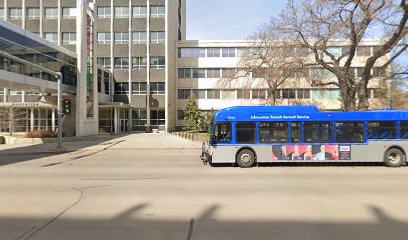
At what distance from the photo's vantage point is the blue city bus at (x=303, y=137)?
1344 centimetres

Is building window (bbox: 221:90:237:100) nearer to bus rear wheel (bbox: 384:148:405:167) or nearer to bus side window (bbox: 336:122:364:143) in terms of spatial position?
bus side window (bbox: 336:122:364:143)

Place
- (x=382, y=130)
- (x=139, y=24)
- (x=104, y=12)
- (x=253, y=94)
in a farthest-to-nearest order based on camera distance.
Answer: (x=104, y=12) < (x=139, y=24) < (x=253, y=94) < (x=382, y=130)

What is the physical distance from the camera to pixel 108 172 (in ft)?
38.8

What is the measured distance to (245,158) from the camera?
43.8 ft

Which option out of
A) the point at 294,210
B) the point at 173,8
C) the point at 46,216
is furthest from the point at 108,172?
the point at 173,8

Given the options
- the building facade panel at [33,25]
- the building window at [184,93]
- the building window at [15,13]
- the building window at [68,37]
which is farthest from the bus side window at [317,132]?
the building window at [15,13]

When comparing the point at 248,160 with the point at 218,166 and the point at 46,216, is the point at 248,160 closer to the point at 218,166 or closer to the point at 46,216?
the point at 218,166

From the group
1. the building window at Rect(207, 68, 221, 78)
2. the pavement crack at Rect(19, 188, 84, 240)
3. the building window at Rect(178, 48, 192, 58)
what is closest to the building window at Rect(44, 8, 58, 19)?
the building window at Rect(178, 48, 192, 58)

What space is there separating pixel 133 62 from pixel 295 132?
1483 inches

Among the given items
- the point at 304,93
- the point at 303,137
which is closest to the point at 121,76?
the point at 304,93

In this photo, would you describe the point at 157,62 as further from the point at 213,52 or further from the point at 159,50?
the point at 213,52

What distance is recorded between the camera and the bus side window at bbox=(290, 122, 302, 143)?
44.6 ft

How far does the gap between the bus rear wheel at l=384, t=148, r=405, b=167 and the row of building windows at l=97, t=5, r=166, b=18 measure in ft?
132

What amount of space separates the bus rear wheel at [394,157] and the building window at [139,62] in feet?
126
